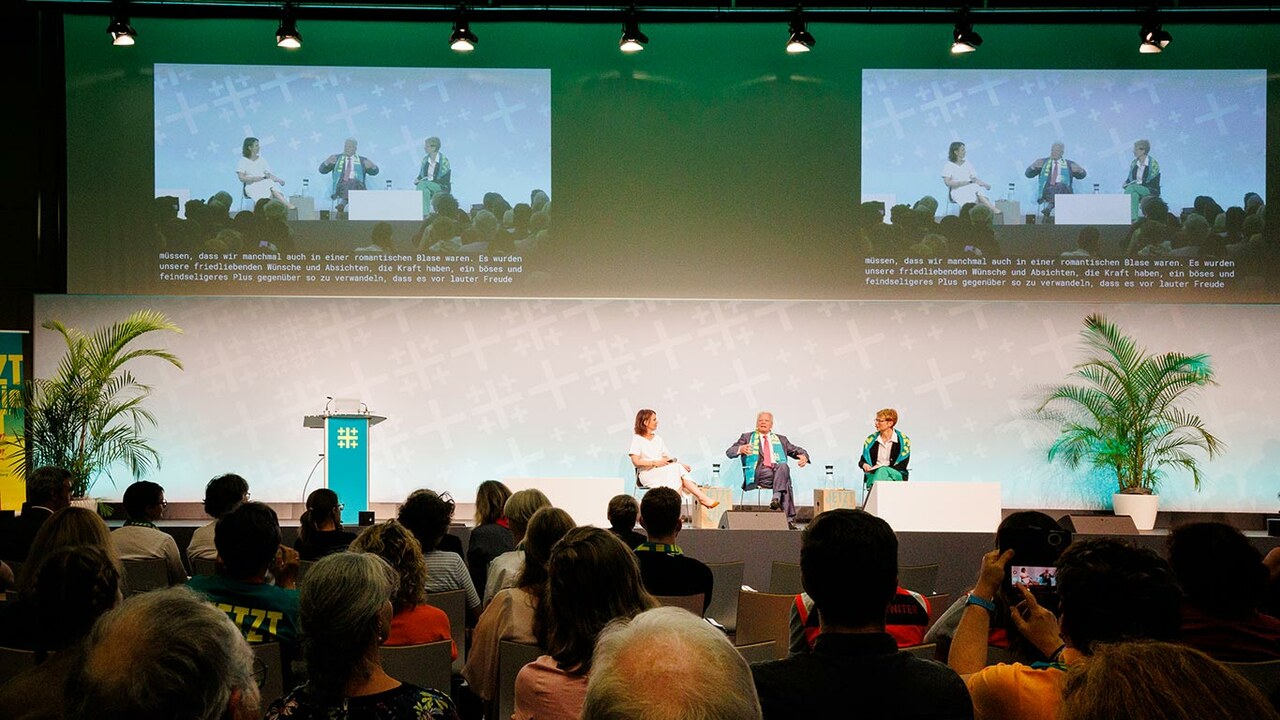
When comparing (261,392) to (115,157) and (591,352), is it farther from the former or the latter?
(591,352)

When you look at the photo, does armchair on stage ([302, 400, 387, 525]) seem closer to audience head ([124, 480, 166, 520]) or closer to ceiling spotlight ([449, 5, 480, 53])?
ceiling spotlight ([449, 5, 480, 53])

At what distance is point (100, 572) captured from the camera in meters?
2.27

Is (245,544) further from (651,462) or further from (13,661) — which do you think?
(651,462)

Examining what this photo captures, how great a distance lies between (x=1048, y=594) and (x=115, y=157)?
9.30 m

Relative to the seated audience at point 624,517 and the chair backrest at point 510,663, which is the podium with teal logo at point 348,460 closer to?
the seated audience at point 624,517

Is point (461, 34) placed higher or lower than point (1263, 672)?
higher

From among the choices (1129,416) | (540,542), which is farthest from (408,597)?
(1129,416)

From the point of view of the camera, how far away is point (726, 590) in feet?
17.9

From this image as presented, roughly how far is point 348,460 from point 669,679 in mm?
8254

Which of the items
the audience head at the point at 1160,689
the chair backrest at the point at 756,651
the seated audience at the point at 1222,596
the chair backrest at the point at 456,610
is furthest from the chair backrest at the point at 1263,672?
the chair backrest at the point at 456,610

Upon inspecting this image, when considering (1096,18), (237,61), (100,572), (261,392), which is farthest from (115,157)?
(1096,18)

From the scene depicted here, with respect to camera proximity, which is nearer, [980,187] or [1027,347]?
[980,187]

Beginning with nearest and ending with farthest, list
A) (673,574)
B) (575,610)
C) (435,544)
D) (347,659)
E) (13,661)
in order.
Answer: (347,659) < (575,610) < (13,661) < (673,574) < (435,544)

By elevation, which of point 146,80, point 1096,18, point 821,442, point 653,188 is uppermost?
point 1096,18
